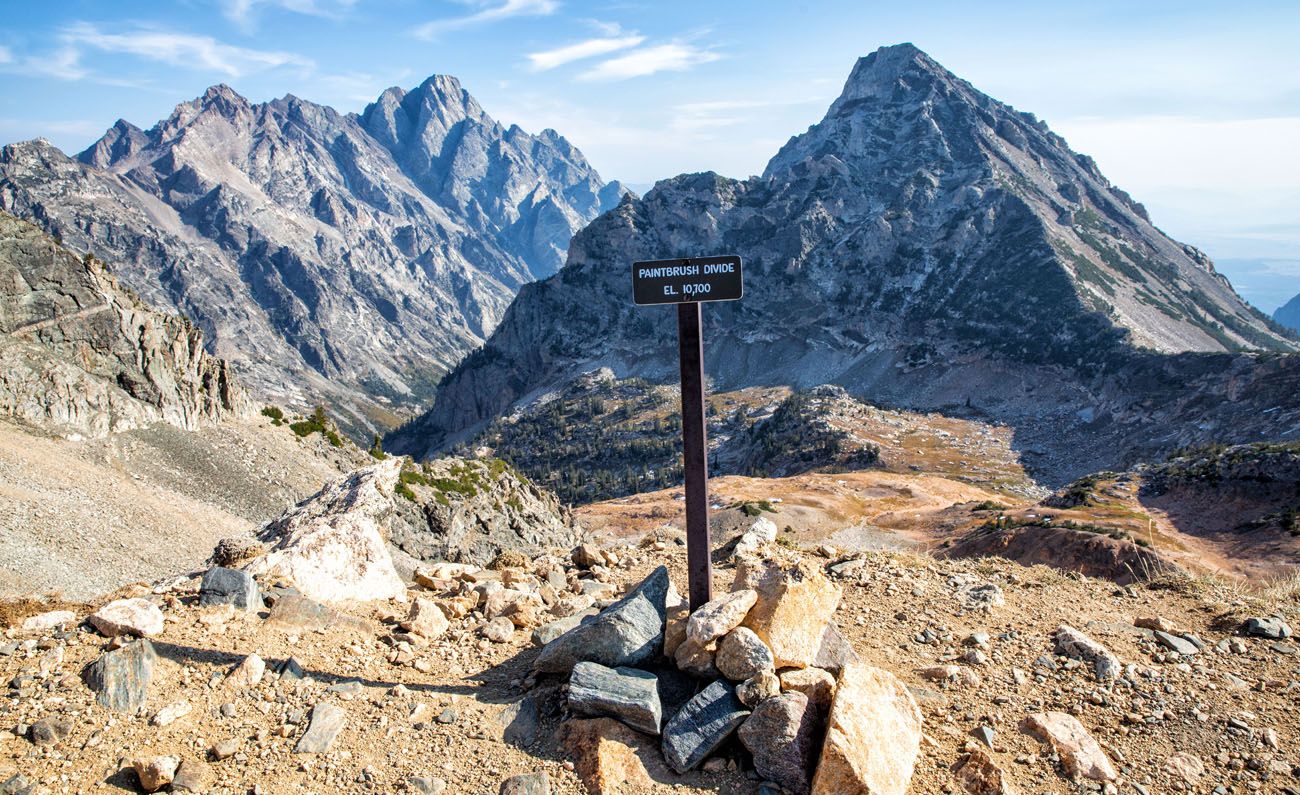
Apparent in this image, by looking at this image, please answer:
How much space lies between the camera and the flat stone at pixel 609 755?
7.85m

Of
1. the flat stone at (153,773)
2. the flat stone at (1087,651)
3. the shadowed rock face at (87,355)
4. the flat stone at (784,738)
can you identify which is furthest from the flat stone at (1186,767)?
the shadowed rock face at (87,355)

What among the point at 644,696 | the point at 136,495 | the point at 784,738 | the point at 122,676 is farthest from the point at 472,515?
the point at 784,738

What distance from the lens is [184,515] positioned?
43844 mm

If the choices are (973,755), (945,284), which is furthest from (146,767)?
(945,284)

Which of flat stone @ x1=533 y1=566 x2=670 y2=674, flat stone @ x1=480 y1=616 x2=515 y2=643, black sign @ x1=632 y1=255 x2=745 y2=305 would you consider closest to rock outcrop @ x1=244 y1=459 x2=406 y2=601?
flat stone @ x1=480 y1=616 x2=515 y2=643

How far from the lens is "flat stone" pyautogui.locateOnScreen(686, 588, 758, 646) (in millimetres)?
9078

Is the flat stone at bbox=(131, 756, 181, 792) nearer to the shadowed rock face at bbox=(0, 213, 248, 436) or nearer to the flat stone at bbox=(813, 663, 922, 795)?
the flat stone at bbox=(813, 663, 922, 795)

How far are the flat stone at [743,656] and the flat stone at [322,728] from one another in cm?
479

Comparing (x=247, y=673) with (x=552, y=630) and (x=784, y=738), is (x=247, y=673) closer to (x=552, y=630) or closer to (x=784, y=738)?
(x=552, y=630)

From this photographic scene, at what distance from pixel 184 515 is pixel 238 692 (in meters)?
42.9

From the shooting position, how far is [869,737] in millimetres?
7688

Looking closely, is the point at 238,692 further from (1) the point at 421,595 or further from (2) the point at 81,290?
(2) the point at 81,290

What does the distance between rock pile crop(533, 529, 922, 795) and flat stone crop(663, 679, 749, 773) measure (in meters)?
0.01

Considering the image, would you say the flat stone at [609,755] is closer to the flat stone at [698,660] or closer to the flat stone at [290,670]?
the flat stone at [698,660]
